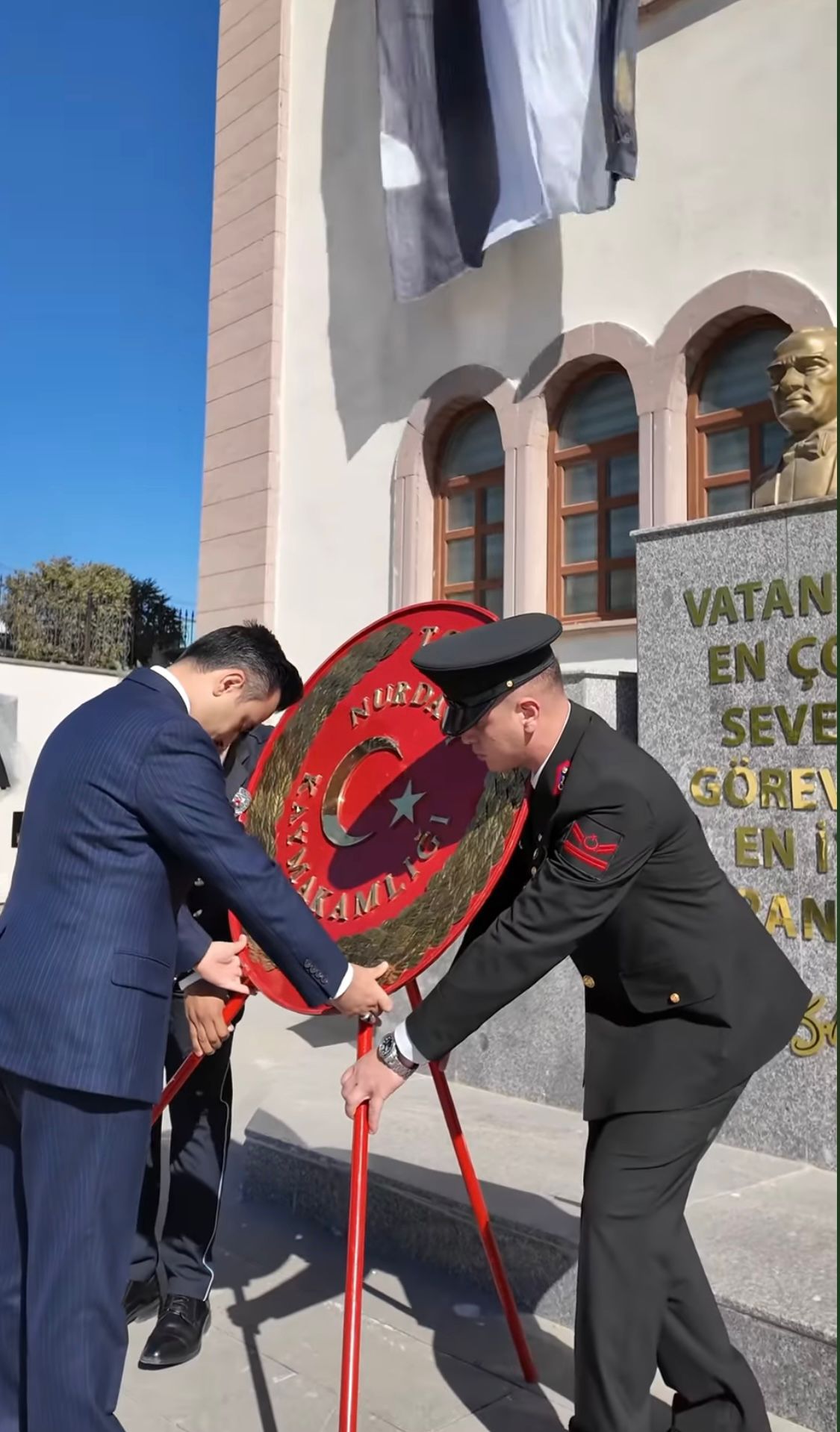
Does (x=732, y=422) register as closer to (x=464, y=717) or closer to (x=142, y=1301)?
(x=464, y=717)

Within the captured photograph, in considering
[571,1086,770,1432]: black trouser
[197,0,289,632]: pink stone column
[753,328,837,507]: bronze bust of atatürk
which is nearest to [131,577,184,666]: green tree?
[197,0,289,632]: pink stone column

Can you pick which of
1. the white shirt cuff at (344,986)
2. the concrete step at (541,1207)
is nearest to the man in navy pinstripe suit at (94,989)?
the white shirt cuff at (344,986)

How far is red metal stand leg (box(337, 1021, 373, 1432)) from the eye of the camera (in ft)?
7.59

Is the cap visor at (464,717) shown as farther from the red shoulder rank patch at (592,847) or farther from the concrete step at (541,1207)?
the concrete step at (541,1207)

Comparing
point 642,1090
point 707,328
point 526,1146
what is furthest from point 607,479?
point 642,1090

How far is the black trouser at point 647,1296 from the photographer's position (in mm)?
2299

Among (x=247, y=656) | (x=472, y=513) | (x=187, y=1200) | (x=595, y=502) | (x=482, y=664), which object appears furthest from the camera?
(x=472, y=513)

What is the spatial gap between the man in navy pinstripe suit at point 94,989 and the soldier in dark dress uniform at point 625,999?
448mm

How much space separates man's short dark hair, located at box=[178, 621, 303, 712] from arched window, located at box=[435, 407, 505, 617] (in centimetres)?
711

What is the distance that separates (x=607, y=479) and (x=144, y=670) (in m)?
6.98

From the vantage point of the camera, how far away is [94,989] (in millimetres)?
2268

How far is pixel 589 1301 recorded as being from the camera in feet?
7.55

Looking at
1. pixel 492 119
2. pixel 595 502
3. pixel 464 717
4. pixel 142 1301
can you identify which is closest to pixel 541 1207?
pixel 142 1301

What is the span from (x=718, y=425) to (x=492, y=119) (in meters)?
3.27
